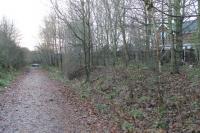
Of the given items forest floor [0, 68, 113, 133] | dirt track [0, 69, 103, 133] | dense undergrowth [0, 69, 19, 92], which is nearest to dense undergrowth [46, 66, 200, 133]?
forest floor [0, 68, 113, 133]

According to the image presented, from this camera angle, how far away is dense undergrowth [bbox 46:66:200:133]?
30.6 ft

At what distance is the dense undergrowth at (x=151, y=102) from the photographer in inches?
367

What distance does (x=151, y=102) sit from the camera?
12.1 m

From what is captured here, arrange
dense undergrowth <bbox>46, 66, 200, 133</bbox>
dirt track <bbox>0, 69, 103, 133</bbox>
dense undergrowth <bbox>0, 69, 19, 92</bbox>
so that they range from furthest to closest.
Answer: dense undergrowth <bbox>0, 69, 19, 92</bbox> → dirt track <bbox>0, 69, 103, 133</bbox> → dense undergrowth <bbox>46, 66, 200, 133</bbox>

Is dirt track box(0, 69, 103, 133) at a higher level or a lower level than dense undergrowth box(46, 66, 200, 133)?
lower

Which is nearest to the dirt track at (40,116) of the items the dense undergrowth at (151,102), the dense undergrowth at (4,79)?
the dense undergrowth at (151,102)

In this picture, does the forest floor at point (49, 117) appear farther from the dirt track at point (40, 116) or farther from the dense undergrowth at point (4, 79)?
the dense undergrowth at point (4, 79)

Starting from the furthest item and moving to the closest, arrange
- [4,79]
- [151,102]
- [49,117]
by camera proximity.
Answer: [4,79] < [151,102] < [49,117]

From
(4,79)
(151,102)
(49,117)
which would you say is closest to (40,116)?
(49,117)

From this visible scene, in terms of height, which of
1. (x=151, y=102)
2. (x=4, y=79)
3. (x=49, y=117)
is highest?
(x=4, y=79)

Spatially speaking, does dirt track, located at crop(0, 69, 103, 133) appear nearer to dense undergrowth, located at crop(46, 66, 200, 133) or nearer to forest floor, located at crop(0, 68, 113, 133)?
forest floor, located at crop(0, 68, 113, 133)

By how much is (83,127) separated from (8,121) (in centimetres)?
290

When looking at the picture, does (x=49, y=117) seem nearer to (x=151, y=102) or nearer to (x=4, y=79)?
(x=151, y=102)

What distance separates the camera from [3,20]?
5209cm
